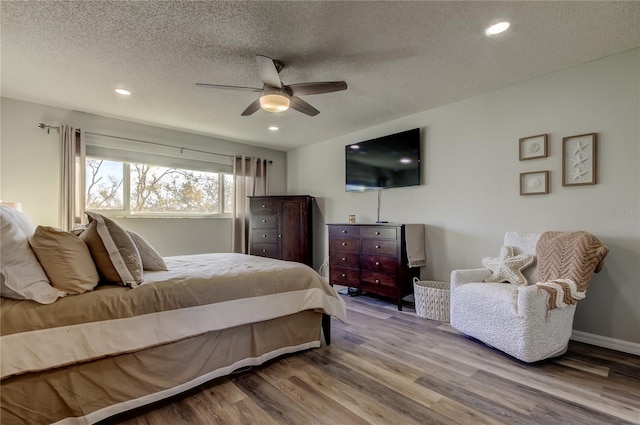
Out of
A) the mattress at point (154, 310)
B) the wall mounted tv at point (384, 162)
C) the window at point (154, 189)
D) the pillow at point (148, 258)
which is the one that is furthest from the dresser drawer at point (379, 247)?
the window at point (154, 189)

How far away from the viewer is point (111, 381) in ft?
5.08

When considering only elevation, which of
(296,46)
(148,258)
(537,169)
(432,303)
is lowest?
(432,303)

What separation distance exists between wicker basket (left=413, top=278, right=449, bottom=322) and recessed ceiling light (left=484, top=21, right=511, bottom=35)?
2.33m

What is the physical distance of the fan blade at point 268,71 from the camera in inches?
82.3

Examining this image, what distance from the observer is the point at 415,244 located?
3541 millimetres

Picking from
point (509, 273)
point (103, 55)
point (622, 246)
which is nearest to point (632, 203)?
point (622, 246)

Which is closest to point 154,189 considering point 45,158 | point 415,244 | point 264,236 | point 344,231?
point 45,158

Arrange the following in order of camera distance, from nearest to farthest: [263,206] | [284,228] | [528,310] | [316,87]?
1. [528,310]
2. [316,87]
3. [284,228]
4. [263,206]

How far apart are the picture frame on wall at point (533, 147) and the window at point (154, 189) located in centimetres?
413

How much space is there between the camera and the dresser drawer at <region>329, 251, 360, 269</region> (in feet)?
12.9

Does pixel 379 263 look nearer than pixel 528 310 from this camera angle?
No

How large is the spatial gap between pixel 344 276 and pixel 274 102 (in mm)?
2508

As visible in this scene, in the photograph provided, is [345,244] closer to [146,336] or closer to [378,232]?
[378,232]

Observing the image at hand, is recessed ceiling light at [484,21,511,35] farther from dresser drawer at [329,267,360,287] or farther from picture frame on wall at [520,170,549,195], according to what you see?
dresser drawer at [329,267,360,287]
